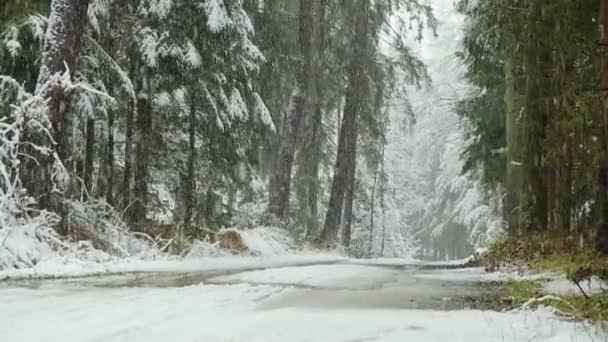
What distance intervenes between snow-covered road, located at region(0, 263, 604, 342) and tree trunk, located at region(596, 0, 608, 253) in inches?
68.0

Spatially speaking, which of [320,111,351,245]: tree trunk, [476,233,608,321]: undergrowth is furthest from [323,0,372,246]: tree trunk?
[476,233,608,321]: undergrowth

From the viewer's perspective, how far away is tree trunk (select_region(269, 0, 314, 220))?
51.9 ft

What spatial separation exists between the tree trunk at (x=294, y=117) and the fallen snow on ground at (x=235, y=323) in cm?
1142

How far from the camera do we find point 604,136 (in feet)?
17.3

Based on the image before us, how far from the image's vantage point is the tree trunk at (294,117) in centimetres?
1583

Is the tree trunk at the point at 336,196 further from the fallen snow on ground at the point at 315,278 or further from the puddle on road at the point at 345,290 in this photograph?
the puddle on road at the point at 345,290

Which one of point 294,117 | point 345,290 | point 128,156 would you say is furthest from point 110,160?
point 345,290

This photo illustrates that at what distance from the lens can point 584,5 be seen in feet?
23.2

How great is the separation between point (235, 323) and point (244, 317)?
0.21m

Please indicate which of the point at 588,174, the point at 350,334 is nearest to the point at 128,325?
the point at 350,334

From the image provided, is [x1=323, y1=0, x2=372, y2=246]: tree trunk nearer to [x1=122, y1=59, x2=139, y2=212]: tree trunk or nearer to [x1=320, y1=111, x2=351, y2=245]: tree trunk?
[x1=320, y1=111, x2=351, y2=245]: tree trunk

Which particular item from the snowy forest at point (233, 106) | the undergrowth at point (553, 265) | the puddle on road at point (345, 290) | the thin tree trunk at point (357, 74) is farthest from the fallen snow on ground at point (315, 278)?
the thin tree trunk at point (357, 74)

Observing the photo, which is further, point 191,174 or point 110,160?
point 191,174

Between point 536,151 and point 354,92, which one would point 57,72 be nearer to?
point 536,151
